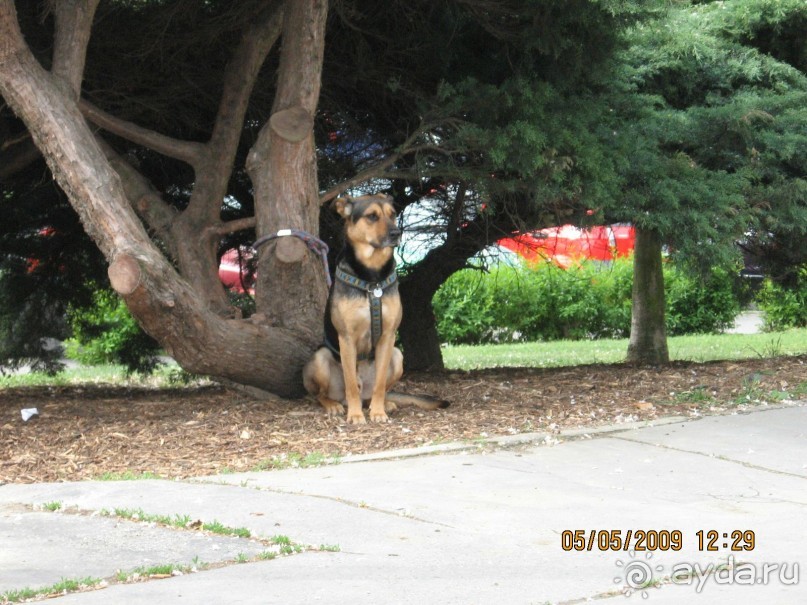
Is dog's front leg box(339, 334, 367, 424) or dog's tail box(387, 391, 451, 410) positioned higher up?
dog's front leg box(339, 334, 367, 424)

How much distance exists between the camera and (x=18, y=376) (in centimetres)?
1592

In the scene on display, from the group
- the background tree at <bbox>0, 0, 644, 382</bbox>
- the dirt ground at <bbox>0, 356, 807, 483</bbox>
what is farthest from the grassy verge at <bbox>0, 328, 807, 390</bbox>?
the background tree at <bbox>0, 0, 644, 382</bbox>

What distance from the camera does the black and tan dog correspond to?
25.6 ft

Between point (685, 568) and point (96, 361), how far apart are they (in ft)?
53.6

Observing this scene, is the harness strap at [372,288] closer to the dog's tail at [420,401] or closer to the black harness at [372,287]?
the black harness at [372,287]

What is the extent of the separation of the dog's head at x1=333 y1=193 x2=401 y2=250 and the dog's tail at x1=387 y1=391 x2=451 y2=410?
1.33m

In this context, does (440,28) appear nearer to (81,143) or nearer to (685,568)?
(81,143)

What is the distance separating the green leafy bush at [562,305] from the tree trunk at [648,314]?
5485mm

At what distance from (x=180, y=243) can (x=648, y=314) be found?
6920mm

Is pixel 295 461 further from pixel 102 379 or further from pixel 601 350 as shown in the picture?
pixel 601 350

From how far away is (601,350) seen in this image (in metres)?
17.8

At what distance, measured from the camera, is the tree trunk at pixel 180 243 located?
7566 millimetres

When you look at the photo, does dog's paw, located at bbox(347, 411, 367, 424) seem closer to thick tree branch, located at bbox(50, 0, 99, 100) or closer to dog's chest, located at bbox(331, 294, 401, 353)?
dog's chest, located at bbox(331, 294, 401, 353)

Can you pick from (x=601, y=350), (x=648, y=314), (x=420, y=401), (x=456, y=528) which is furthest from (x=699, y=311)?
(x=456, y=528)
